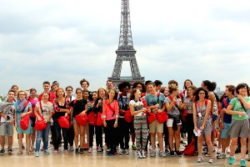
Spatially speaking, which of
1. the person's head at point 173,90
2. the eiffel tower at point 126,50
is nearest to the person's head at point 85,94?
the person's head at point 173,90

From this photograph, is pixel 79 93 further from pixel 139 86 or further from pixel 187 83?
pixel 187 83

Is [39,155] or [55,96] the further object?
[55,96]

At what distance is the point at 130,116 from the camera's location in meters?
9.77

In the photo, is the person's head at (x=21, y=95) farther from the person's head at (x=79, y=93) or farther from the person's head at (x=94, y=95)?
the person's head at (x=94, y=95)

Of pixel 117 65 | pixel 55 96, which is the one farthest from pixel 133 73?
pixel 55 96

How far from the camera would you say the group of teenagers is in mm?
9008

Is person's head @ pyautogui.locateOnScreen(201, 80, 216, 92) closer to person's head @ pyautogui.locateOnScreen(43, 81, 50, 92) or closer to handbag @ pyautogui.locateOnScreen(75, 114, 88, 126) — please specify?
handbag @ pyautogui.locateOnScreen(75, 114, 88, 126)

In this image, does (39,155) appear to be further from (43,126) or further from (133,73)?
(133,73)

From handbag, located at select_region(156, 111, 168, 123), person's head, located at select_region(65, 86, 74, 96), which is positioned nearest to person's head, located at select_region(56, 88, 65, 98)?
person's head, located at select_region(65, 86, 74, 96)

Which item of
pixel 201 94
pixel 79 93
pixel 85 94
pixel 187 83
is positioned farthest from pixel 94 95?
→ pixel 201 94

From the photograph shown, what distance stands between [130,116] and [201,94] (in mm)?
2035

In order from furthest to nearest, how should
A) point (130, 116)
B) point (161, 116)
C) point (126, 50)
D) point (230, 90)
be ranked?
point (126, 50) → point (130, 116) → point (161, 116) → point (230, 90)

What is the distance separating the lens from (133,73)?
2435 inches

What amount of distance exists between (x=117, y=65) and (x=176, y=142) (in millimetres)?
53526
